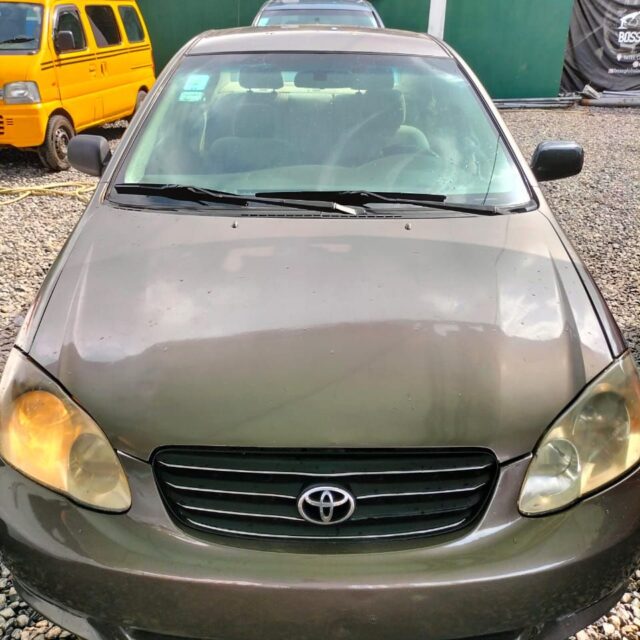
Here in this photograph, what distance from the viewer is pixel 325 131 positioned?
2582mm

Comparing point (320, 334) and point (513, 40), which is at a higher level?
point (320, 334)

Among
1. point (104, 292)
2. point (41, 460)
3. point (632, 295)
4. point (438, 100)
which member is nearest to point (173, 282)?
point (104, 292)

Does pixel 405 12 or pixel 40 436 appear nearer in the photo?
pixel 40 436

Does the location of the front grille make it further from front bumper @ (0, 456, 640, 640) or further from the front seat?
the front seat

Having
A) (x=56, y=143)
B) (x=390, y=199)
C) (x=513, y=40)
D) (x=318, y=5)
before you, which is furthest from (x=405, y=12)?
(x=390, y=199)

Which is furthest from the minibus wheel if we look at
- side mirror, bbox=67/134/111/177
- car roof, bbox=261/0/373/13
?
side mirror, bbox=67/134/111/177

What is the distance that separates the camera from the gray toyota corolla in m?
1.40

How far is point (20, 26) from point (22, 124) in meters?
1.13

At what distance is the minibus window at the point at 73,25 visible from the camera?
710 cm

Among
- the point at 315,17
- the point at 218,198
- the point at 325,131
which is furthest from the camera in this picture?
the point at 315,17

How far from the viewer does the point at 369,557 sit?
1.41m

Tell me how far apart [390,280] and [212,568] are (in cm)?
89

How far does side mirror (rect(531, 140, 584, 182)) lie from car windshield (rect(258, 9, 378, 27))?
191 inches

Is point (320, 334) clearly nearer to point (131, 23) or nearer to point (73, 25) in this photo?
point (73, 25)
